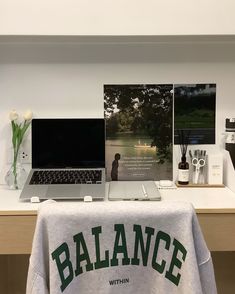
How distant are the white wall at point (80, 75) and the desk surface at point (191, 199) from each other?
344 millimetres

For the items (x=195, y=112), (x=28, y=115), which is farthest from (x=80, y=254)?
(x=195, y=112)

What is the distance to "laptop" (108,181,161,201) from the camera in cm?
154

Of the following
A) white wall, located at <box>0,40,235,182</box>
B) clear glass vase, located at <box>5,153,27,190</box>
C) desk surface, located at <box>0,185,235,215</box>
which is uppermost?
white wall, located at <box>0,40,235,182</box>

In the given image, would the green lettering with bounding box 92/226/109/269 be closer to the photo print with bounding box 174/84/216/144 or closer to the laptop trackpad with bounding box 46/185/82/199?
the laptop trackpad with bounding box 46/185/82/199

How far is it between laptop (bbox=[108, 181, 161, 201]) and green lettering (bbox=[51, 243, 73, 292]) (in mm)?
569

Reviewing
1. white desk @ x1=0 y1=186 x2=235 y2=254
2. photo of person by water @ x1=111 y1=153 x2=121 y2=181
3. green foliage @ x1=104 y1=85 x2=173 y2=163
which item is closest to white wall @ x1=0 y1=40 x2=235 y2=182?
green foliage @ x1=104 y1=85 x2=173 y2=163

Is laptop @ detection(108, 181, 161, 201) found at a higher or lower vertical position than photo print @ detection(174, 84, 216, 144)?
lower

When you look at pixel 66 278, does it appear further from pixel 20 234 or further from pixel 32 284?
pixel 20 234

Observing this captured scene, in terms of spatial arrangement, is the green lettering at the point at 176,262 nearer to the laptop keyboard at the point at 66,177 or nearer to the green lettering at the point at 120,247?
the green lettering at the point at 120,247

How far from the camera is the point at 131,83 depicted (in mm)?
1878

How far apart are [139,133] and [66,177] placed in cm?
43

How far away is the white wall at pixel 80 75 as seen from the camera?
1858 mm

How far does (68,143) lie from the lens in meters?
1.80

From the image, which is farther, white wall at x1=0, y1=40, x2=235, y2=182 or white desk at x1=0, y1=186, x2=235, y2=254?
white wall at x1=0, y1=40, x2=235, y2=182
